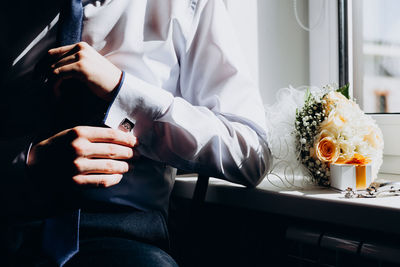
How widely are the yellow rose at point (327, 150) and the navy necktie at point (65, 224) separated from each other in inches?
21.5

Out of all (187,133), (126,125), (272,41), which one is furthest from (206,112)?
(272,41)

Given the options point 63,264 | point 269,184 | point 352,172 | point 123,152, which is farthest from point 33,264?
point 352,172

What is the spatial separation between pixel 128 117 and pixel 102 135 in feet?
0.26

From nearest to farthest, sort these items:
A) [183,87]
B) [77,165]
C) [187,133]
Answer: [77,165] < [187,133] < [183,87]

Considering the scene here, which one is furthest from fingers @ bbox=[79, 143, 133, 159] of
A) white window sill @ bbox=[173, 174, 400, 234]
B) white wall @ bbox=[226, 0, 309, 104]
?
white wall @ bbox=[226, 0, 309, 104]

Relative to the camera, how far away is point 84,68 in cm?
78

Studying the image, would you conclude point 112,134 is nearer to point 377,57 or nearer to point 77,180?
point 77,180

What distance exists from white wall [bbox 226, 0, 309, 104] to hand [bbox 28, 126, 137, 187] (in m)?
0.67

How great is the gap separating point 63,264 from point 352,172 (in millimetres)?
637

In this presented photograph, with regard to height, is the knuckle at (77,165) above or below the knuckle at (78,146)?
below

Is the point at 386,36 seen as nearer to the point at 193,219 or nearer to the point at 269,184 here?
the point at 269,184

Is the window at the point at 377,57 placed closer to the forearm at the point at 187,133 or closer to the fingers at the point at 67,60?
the forearm at the point at 187,133

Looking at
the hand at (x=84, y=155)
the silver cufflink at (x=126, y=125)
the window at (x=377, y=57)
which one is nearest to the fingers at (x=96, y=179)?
the hand at (x=84, y=155)

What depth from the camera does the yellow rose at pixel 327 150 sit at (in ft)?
3.04
